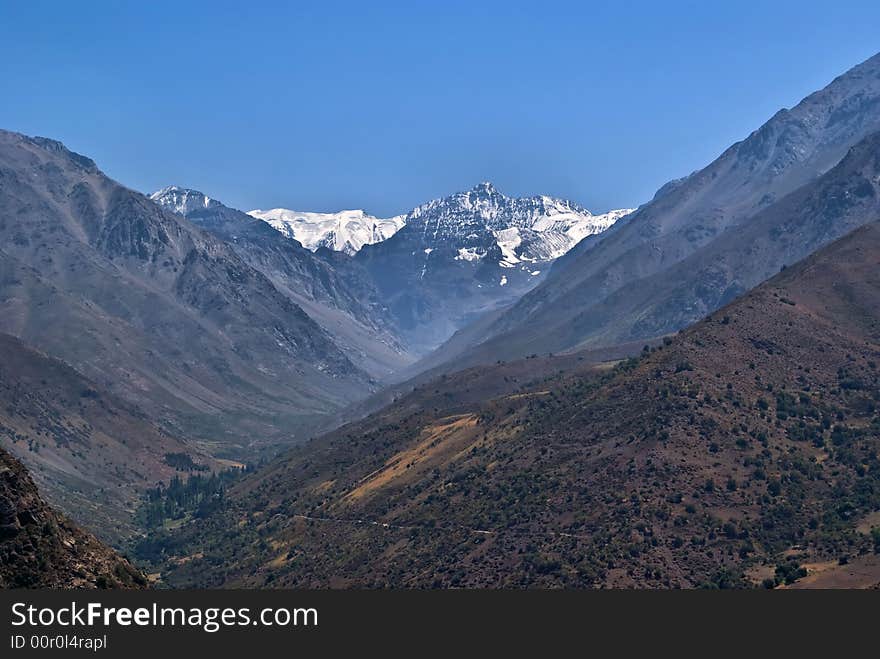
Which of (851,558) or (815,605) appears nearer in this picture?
(815,605)

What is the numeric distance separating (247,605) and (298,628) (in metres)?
3.74

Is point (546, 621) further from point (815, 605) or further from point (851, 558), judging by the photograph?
point (851, 558)

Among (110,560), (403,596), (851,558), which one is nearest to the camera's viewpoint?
(403,596)

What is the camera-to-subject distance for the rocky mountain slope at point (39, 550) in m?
119

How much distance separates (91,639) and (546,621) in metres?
30.9

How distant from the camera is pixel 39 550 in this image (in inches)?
4803

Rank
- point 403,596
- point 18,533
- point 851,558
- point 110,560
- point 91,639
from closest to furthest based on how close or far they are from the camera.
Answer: point 91,639
point 403,596
point 18,533
point 110,560
point 851,558

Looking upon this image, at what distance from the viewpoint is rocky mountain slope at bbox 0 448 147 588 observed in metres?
119

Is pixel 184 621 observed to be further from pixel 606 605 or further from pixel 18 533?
pixel 18 533

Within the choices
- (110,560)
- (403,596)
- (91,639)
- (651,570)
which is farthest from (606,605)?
(651,570)

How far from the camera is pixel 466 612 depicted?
300 ft

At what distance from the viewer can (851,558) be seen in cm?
19325

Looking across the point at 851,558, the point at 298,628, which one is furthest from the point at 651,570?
the point at 298,628

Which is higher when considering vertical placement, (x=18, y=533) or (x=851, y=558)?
(x=18, y=533)
